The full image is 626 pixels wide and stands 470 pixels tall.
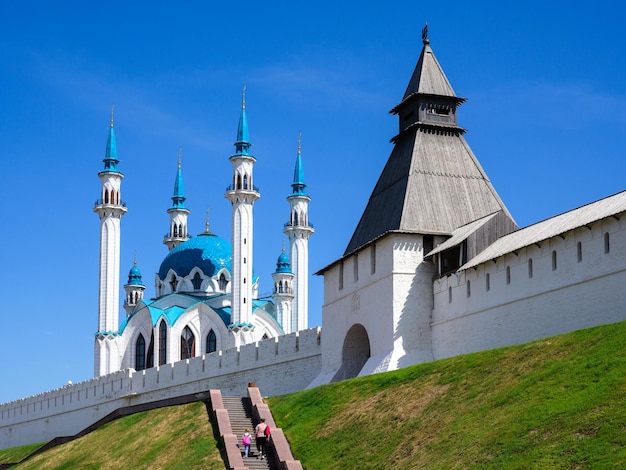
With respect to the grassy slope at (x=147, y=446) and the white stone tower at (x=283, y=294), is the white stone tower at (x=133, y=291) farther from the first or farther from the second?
the grassy slope at (x=147, y=446)

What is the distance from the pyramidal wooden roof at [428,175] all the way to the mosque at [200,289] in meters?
24.2

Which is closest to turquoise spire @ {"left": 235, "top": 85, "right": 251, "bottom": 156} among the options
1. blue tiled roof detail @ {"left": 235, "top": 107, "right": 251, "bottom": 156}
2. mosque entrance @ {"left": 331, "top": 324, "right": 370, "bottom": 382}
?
blue tiled roof detail @ {"left": 235, "top": 107, "right": 251, "bottom": 156}

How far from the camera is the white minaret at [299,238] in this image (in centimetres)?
7494

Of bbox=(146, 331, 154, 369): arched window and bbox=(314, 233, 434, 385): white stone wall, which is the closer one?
bbox=(314, 233, 434, 385): white stone wall

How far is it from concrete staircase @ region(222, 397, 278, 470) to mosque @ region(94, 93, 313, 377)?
30.2 meters

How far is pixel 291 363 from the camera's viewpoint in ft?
144

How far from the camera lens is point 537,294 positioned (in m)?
30.7

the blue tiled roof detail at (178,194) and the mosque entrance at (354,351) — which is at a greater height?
the blue tiled roof detail at (178,194)

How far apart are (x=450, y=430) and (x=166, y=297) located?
1977 inches

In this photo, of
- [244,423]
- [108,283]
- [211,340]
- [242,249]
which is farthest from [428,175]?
[211,340]

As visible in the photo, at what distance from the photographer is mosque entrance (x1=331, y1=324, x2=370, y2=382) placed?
3872 centimetres

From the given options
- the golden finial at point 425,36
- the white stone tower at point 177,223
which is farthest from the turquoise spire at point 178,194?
the golden finial at point 425,36

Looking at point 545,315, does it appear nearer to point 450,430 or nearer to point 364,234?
point 450,430

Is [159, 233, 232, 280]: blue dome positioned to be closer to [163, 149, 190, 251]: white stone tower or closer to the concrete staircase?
[163, 149, 190, 251]: white stone tower
